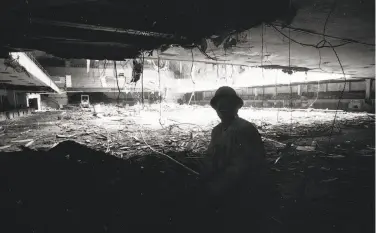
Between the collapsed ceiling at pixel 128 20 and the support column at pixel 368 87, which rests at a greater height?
the collapsed ceiling at pixel 128 20

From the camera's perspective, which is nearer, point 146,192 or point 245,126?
point 245,126

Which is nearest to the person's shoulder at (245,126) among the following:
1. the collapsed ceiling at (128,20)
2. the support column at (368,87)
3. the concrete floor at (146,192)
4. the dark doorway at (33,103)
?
the concrete floor at (146,192)

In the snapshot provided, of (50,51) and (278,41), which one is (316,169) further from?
(50,51)

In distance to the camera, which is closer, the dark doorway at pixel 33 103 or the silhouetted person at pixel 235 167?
the silhouetted person at pixel 235 167

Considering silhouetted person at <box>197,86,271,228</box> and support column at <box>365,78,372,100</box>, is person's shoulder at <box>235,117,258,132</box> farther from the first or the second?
support column at <box>365,78,372,100</box>

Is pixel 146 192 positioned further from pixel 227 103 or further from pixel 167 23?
pixel 167 23

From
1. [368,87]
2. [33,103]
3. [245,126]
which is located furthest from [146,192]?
[33,103]

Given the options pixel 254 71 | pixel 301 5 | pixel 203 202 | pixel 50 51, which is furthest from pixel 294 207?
pixel 254 71

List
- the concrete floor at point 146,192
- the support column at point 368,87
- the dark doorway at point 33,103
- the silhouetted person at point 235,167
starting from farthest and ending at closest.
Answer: the dark doorway at point 33,103, the support column at point 368,87, the concrete floor at point 146,192, the silhouetted person at point 235,167

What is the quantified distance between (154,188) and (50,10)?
3.01 meters

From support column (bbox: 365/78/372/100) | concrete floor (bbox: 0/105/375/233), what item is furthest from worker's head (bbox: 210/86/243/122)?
support column (bbox: 365/78/372/100)

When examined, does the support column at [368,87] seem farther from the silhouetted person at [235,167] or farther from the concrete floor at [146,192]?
the silhouetted person at [235,167]

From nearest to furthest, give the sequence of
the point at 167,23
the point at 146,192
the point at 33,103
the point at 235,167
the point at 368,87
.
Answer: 1. the point at 235,167
2. the point at 146,192
3. the point at 167,23
4. the point at 368,87
5. the point at 33,103

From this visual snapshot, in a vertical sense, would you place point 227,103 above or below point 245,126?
above
